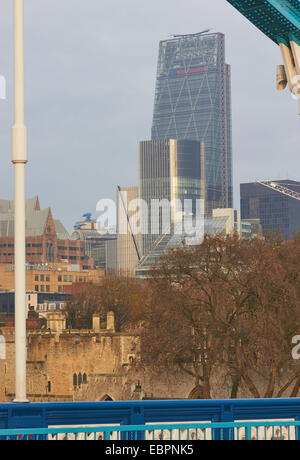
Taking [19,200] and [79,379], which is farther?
[79,379]

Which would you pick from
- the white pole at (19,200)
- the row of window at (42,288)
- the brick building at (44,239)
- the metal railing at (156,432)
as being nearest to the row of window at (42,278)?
the row of window at (42,288)

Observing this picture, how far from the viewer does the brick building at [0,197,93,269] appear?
16025 cm

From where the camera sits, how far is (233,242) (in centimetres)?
5312

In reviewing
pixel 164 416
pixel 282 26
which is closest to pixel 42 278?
pixel 164 416

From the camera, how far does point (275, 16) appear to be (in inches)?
408

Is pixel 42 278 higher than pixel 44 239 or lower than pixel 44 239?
lower

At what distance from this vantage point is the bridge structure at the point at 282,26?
10.3 metres

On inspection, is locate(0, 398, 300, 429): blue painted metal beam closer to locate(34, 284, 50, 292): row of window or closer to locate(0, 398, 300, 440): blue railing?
locate(0, 398, 300, 440): blue railing

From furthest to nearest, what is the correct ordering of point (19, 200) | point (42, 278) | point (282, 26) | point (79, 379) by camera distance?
point (42, 278) < point (79, 379) < point (19, 200) < point (282, 26)

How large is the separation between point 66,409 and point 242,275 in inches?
1557

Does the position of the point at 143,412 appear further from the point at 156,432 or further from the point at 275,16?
the point at 275,16

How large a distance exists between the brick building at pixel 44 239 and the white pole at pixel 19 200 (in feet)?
466

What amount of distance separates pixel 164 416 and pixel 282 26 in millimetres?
4907

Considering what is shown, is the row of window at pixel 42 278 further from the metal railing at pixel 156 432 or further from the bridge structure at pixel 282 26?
the bridge structure at pixel 282 26
